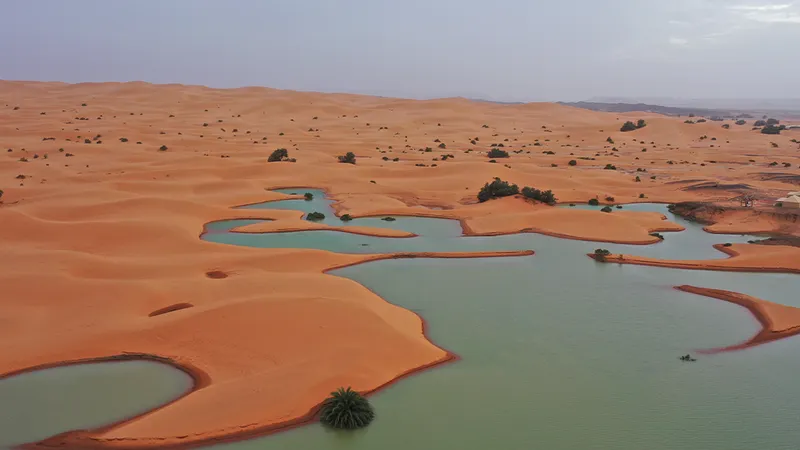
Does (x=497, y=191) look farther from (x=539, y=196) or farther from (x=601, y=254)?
(x=601, y=254)

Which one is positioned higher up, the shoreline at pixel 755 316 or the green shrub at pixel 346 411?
the green shrub at pixel 346 411

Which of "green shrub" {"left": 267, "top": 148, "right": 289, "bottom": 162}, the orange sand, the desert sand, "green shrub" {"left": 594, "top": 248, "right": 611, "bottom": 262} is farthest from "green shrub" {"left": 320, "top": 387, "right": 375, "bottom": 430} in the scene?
"green shrub" {"left": 267, "top": 148, "right": 289, "bottom": 162}

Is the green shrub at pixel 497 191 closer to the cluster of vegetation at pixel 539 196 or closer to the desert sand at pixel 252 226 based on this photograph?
the cluster of vegetation at pixel 539 196

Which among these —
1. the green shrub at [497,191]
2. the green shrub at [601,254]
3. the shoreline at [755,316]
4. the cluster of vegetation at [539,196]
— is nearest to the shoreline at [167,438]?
the shoreline at [755,316]

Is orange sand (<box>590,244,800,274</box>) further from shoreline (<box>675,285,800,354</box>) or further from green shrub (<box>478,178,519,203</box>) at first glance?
green shrub (<box>478,178,519,203</box>)

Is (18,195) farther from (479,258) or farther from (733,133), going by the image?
(733,133)

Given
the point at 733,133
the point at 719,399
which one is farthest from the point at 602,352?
the point at 733,133
